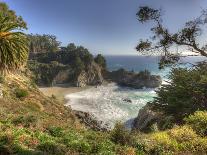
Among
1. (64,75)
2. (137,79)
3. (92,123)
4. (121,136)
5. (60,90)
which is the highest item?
(121,136)

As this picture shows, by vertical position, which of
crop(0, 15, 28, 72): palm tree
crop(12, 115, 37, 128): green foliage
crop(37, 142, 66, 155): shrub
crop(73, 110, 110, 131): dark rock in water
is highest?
Result: crop(0, 15, 28, 72): palm tree

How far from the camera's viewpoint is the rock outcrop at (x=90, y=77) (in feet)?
366

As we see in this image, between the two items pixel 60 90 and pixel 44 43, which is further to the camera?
pixel 44 43

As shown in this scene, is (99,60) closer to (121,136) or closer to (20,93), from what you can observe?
(20,93)

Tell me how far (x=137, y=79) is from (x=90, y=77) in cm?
1597

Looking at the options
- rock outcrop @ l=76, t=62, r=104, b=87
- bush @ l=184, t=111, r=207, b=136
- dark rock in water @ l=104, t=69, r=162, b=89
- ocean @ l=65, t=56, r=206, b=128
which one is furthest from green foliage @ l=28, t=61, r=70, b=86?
bush @ l=184, t=111, r=207, b=136

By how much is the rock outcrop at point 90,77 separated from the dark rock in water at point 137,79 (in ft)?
21.6

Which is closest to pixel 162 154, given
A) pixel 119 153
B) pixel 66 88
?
pixel 119 153

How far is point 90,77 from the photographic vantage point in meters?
116

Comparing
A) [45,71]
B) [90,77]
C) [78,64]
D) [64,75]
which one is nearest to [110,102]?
[90,77]

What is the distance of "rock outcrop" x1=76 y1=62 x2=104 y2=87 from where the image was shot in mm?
111600

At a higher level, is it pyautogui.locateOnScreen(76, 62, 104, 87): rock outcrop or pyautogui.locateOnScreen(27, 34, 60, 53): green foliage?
pyautogui.locateOnScreen(27, 34, 60, 53): green foliage

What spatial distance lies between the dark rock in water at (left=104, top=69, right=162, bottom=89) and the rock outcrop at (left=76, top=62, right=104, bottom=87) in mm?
6581

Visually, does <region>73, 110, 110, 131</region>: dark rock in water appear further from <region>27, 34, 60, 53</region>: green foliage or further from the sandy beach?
<region>27, 34, 60, 53</region>: green foliage
